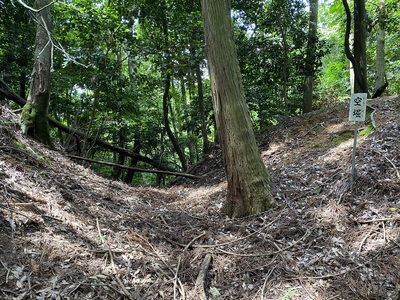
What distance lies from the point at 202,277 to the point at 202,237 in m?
0.87

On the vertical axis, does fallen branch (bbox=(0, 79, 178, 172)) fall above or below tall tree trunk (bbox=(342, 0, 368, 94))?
below

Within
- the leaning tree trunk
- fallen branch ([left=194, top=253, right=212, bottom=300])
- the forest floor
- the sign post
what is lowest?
fallen branch ([left=194, top=253, right=212, bottom=300])

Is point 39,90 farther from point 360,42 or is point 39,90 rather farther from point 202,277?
point 360,42

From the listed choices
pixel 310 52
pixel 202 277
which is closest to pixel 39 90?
pixel 202 277

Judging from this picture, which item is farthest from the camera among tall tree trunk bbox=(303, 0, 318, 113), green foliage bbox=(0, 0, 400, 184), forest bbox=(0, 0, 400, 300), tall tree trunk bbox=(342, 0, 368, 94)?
tall tree trunk bbox=(303, 0, 318, 113)

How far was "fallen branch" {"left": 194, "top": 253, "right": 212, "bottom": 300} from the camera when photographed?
8.66ft

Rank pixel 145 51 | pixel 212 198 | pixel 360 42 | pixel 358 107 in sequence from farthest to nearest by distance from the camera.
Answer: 1. pixel 360 42
2. pixel 145 51
3. pixel 212 198
4. pixel 358 107

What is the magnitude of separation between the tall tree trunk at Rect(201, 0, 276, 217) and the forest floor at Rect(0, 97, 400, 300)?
1.01ft

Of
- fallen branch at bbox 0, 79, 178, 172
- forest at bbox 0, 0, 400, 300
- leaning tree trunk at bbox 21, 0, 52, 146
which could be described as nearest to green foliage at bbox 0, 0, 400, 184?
forest at bbox 0, 0, 400, 300

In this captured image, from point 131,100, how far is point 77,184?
17.6ft

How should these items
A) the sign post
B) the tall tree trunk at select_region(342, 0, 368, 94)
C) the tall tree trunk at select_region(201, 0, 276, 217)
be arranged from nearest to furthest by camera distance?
the sign post < the tall tree trunk at select_region(201, 0, 276, 217) < the tall tree trunk at select_region(342, 0, 368, 94)

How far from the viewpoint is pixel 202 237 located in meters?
3.73

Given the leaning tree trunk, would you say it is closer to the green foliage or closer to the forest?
the forest

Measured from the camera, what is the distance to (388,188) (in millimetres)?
3689
